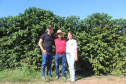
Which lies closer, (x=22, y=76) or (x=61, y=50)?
(x=61, y=50)

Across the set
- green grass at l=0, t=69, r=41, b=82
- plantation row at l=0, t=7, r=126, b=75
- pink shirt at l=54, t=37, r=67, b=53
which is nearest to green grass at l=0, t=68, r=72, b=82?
green grass at l=0, t=69, r=41, b=82

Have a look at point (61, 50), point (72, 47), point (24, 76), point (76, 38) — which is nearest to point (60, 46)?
point (61, 50)

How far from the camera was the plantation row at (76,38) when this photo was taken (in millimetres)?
4387

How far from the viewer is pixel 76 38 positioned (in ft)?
14.5

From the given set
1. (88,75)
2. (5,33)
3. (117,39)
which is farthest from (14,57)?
(117,39)

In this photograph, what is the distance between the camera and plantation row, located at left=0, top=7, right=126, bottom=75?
439 centimetres

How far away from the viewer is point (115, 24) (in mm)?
4805

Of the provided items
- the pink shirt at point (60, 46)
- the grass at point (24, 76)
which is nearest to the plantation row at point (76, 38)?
the grass at point (24, 76)

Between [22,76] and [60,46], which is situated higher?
[60,46]

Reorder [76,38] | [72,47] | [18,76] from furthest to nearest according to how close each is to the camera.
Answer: [76,38] < [18,76] < [72,47]

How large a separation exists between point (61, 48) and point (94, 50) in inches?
63.4

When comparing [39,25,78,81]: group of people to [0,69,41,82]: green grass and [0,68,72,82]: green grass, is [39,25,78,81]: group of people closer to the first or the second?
[0,68,72,82]: green grass

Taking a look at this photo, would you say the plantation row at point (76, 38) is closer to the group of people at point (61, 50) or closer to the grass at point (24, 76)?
the grass at point (24, 76)

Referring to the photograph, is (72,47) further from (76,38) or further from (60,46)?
(76,38)
